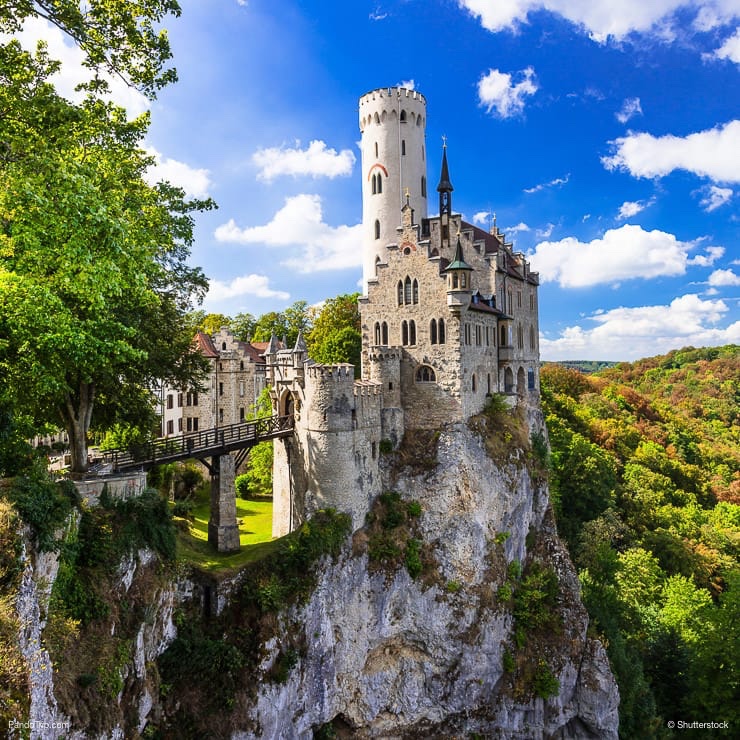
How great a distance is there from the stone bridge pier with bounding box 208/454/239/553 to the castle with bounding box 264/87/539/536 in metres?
3.93

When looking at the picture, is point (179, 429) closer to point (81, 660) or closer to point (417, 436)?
point (417, 436)

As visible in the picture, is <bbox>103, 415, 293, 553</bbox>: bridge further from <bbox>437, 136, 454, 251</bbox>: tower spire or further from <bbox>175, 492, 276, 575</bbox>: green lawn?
<bbox>437, 136, 454, 251</bbox>: tower spire

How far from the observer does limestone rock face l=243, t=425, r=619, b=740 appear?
91.8 feet

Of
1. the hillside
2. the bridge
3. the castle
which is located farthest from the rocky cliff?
the hillside

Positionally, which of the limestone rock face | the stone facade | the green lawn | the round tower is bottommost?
the limestone rock face

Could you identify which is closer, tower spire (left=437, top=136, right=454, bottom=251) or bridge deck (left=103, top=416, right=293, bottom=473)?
bridge deck (left=103, top=416, right=293, bottom=473)

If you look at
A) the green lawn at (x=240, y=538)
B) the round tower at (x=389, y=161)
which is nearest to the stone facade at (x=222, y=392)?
the green lawn at (x=240, y=538)

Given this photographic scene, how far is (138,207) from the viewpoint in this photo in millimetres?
20625

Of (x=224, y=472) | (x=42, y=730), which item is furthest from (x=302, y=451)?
(x=42, y=730)

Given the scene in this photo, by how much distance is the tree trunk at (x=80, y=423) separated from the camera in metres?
21.0

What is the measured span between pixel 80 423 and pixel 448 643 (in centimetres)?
2286

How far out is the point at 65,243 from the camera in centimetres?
1474

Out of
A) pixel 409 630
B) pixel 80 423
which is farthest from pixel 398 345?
pixel 80 423

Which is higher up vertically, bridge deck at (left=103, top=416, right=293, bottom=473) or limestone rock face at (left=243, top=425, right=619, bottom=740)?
bridge deck at (left=103, top=416, right=293, bottom=473)
